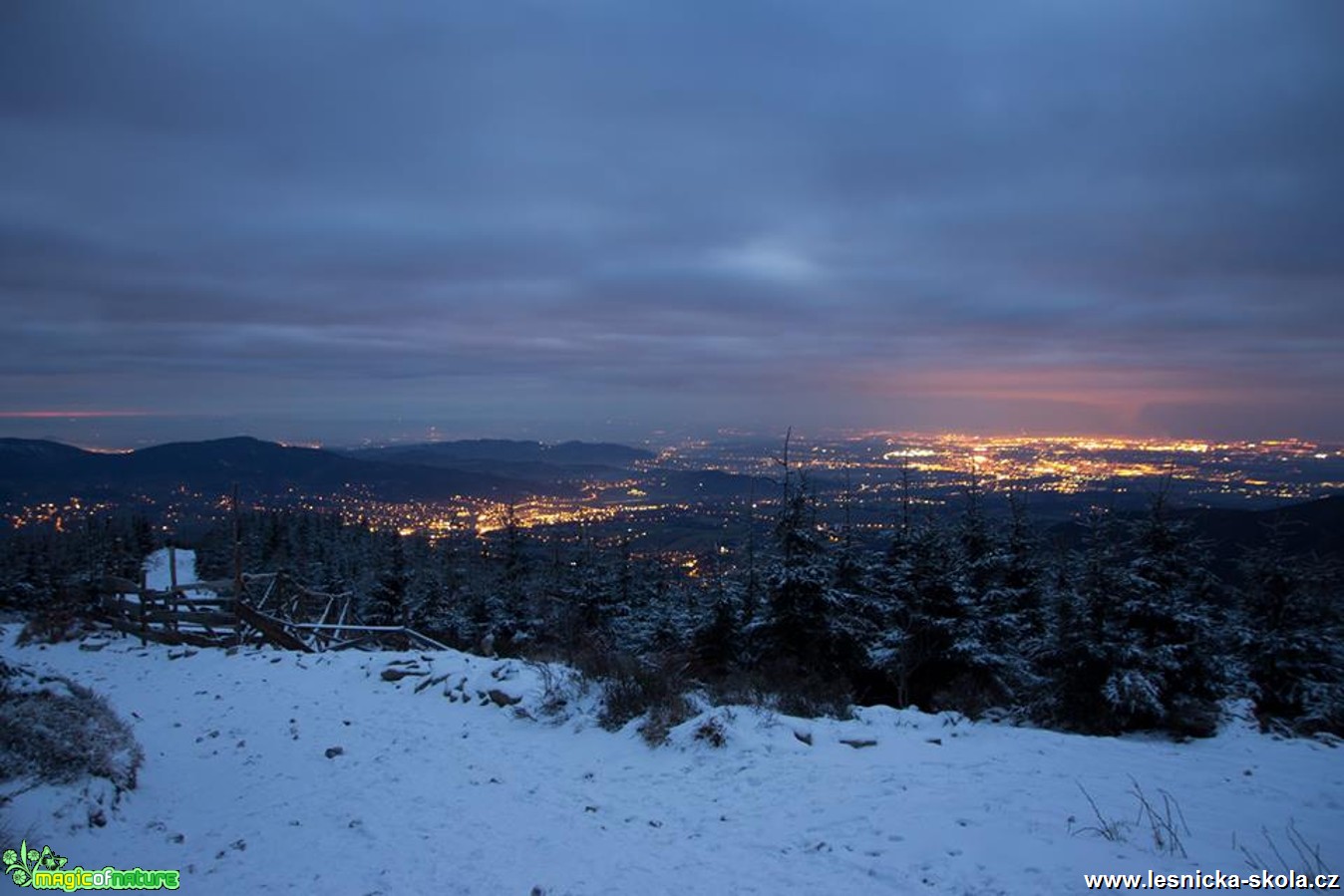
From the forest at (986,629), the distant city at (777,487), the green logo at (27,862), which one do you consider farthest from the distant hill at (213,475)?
the green logo at (27,862)

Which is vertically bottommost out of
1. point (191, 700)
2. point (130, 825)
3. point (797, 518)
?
point (191, 700)

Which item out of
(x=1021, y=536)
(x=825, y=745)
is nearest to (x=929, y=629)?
(x=1021, y=536)

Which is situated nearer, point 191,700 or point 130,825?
point 130,825

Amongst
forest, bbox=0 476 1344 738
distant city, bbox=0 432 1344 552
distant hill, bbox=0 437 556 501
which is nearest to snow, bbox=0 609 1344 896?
forest, bbox=0 476 1344 738

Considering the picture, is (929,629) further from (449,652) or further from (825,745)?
(449,652)

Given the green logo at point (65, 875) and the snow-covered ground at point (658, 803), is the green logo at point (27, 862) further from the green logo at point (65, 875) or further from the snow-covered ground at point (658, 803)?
the snow-covered ground at point (658, 803)

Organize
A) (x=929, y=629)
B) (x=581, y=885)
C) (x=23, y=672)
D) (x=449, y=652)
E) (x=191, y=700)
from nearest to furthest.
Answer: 1. (x=581, y=885)
2. (x=23, y=672)
3. (x=191, y=700)
4. (x=449, y=652)
5. (x=929, y=629)

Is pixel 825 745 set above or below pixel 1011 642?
above

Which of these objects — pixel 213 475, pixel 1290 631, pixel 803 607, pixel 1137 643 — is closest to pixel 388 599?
pixel 803 607
